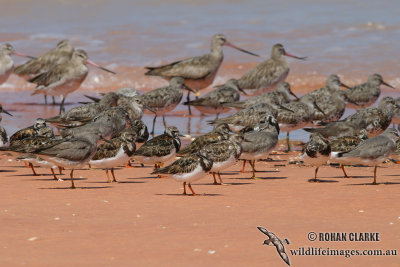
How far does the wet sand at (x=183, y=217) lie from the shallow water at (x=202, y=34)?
9.44 m

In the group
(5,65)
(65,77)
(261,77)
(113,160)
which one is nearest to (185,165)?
(113,160)

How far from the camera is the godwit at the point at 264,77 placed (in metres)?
22.1

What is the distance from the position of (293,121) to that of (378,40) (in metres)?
17.4

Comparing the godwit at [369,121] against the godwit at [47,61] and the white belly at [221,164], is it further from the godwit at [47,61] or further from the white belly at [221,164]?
the godwit at [47,61]

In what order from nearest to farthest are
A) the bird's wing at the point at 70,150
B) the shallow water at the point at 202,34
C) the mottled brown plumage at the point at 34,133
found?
1. the bird's wing at the point at 70,150
2. the mottled brown plumage at the point at 34,133
3. the shallow water at the point at 202,34

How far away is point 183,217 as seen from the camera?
9.60m

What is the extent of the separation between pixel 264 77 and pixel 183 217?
516 inches

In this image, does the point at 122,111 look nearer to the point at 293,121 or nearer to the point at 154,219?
the point at 293,121

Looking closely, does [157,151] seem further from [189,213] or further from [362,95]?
[362,95]

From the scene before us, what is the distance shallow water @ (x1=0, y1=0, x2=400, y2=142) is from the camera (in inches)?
1161

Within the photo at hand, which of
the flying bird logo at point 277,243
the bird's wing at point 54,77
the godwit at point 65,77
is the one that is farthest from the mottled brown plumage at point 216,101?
the flying bird logo at point 277,243

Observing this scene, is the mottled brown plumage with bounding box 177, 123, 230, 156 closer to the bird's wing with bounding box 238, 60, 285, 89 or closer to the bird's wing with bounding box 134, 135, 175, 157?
the bird's wing with bounding box 134, 135, 175, 157

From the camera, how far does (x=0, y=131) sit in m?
14.2

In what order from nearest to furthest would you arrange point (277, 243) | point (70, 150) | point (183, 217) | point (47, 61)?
point (277, 243) → point (183, 217) → point (70, 150) → point (47, 61)
